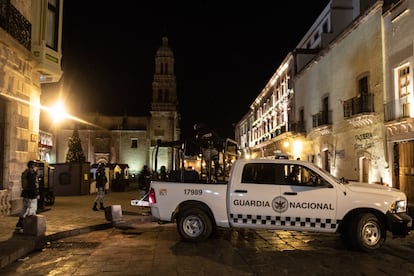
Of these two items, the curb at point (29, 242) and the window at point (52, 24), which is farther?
the window at point (52, 24)

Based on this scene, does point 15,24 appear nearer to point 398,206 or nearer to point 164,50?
point 398,206

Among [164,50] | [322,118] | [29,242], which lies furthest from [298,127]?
[164,50]

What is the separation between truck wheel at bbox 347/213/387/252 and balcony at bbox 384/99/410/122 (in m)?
8.59

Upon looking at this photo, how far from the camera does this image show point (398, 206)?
27.3ft

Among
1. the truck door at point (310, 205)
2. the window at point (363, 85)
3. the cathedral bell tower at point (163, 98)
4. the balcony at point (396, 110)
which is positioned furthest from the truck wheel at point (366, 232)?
the cathedral bell tower at point (163, 98)

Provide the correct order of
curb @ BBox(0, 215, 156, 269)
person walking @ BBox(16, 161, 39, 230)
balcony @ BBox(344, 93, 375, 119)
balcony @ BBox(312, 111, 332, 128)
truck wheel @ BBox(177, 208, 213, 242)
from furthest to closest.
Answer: balcony @ BBox(312, 111, 332, 128) → balcony @ BBox(344, 93, 375, 119) → person walking @ BBox(16, 161, 39, 230) → truck wheel @ BBox(177, 208, 213, 242) → curb @ BBox(0, 215, 156, 269)

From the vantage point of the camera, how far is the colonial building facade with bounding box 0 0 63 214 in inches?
492

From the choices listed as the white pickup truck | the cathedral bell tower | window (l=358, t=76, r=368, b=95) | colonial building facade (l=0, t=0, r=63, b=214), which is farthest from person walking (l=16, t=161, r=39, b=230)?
the cathedral bell tower

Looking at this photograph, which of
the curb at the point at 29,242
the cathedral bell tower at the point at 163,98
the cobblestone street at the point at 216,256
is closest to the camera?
the cobblestone street at the point at 216,256

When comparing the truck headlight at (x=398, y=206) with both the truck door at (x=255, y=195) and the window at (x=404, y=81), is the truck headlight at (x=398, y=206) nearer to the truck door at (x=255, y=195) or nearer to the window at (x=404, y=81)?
the truck door at (x=255, y=195)

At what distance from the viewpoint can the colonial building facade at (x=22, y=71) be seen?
1251cm

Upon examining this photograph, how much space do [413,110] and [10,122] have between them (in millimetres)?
14142

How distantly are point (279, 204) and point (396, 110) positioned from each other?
33.1 feet

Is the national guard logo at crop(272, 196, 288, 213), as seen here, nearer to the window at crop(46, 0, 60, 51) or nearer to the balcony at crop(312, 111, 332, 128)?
the window at crop(46, 0, 60, 51)
